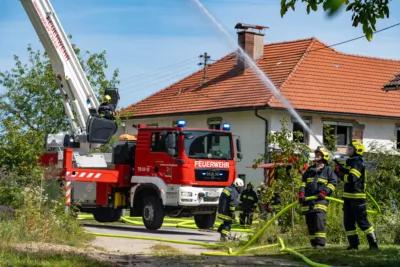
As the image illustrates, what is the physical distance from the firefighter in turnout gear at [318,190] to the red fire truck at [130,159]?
528cm

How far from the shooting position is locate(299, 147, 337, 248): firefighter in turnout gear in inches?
532

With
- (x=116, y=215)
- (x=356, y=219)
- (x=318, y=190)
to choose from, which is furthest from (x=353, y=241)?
(x=116, y=215)

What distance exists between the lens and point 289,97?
35188 mm

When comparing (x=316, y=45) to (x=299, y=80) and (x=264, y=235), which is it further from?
(x=264, y=235)

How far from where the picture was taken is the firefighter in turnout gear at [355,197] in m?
12.4

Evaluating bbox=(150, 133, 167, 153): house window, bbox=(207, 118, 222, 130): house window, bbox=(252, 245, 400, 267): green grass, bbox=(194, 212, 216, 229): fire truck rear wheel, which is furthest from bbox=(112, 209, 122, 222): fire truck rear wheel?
bbox=(207, 118, 222, 130): house window

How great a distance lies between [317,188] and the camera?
1355 cm

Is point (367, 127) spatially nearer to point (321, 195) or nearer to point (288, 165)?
point (288, 165)

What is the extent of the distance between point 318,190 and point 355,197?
112 cm

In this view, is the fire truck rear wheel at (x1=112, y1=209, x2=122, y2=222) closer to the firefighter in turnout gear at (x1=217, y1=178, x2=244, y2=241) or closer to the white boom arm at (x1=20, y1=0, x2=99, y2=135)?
the white boom arm at (x1=20, y1=0, x2=99, y2=135)

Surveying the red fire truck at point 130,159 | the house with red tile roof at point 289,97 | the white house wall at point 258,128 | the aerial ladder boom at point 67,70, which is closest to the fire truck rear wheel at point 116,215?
the red fire truck at point 130,159

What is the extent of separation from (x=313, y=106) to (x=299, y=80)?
1.92 metres

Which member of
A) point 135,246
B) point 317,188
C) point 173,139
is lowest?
point 135,246

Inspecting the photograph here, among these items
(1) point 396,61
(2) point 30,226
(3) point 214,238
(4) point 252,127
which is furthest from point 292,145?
(1) point 396,61
